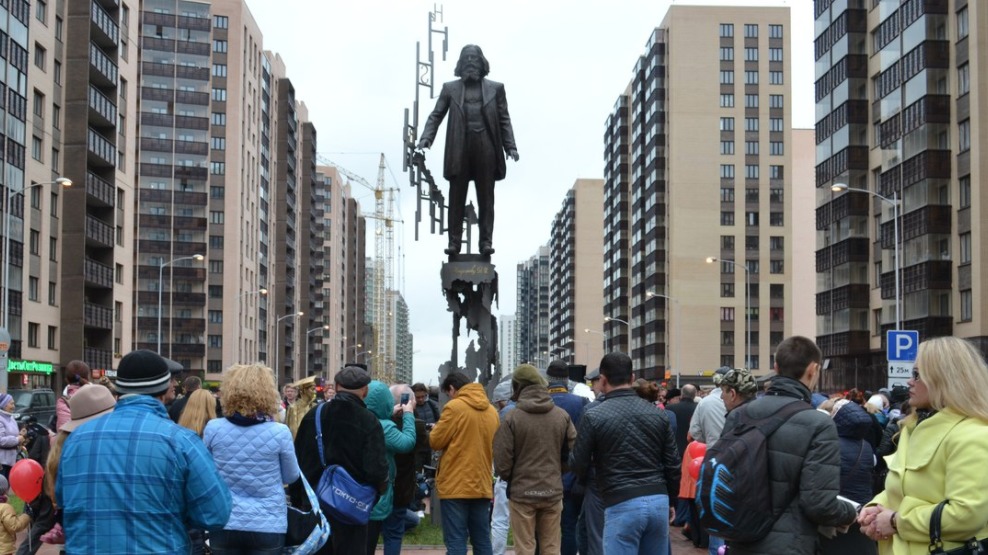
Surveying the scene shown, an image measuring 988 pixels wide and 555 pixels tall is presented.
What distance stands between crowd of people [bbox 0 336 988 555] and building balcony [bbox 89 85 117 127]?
49902mm

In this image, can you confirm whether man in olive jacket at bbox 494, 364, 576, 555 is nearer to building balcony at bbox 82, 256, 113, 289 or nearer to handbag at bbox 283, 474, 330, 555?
handbag at bbox 283, 474, 330, 555

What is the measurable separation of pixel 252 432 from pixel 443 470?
3.36m

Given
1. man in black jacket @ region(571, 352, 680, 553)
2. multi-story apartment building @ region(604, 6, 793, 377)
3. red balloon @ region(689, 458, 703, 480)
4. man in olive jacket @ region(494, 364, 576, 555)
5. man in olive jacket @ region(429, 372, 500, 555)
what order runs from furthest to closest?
1. multi-story apartment building @ region(604, 6, 793, 377)
2. red balloon @ region(689, 458, 703, 480)
3. man in olive jacket @ region(429, 372, 500, 555)
4. man in olive jacket @ region(494, 364, 576, 555)
5. man in black jacket @ region(571, 352, 680, 553)

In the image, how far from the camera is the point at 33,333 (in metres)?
54.1

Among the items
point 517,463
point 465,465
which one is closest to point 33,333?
point 465,465

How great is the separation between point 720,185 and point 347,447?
109 meters

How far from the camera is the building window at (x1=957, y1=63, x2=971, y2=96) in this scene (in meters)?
50.3

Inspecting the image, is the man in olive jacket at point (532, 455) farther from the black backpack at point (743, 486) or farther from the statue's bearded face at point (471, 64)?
the statue's bearded face at point (471, 64)

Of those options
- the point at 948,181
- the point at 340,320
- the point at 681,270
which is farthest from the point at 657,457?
the point at 340,320

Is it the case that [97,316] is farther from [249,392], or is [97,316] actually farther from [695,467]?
[249,392]

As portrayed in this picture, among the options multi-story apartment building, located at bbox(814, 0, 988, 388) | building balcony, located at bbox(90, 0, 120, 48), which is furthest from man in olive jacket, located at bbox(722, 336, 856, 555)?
building balcony, located at bbox(90, 0, 120, 48)

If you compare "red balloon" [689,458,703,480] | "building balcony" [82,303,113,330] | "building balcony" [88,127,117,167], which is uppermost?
"building balcony" [88,127,117,167]

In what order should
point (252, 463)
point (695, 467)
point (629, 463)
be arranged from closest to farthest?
1. point (252, 463)
2. point (629, 463)
3. point (695, 467)

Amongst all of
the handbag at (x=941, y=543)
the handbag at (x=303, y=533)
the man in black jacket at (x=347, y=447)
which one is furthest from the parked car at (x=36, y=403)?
the handbag at (x=941, y=543)
